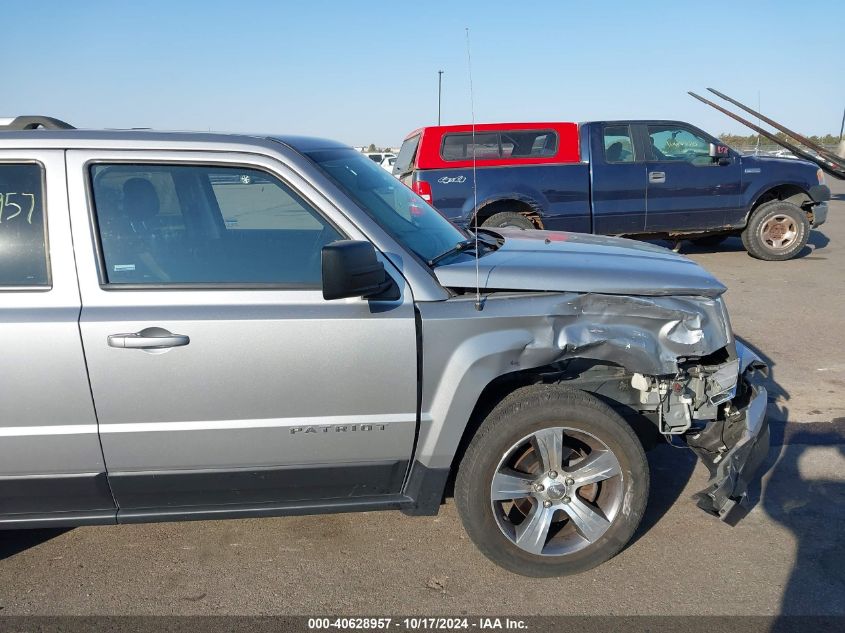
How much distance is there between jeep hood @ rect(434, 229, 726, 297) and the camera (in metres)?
3.16

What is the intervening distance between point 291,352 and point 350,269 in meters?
0.44

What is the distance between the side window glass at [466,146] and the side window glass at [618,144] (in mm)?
1507

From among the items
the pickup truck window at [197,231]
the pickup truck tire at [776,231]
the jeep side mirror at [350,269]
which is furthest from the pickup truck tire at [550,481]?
the pickup truck tire at [776,231]

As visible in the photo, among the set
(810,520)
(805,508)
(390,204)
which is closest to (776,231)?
(805,508)

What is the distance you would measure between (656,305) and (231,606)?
224 centimetres

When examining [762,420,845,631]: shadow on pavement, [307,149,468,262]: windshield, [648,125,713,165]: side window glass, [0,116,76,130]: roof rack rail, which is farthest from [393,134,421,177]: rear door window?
[0,116,76,130]: roof rack rail

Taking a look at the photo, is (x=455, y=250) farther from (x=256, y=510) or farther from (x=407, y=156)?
(x=407, y=156)

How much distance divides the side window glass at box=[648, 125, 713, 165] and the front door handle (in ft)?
29.1

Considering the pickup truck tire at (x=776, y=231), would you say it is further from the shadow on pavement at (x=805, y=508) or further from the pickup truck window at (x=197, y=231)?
the pickup truck window at (x=197, y=231)

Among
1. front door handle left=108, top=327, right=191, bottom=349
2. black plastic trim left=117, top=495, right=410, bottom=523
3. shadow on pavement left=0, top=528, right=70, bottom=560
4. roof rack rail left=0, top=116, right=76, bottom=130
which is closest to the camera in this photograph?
front door handle left=108, top=327, right=191, bottom=349

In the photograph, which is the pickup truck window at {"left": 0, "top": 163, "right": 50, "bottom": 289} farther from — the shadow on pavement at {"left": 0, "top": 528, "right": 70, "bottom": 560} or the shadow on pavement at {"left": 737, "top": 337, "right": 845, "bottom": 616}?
the shadow on pavement at {"left": 737, "top": 337, "right": 845, "bottom": 616}

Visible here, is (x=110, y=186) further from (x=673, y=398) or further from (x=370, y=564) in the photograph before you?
(x=673, y=398)

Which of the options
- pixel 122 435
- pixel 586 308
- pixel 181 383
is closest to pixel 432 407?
pixel 586 308

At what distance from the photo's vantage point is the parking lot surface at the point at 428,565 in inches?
120
